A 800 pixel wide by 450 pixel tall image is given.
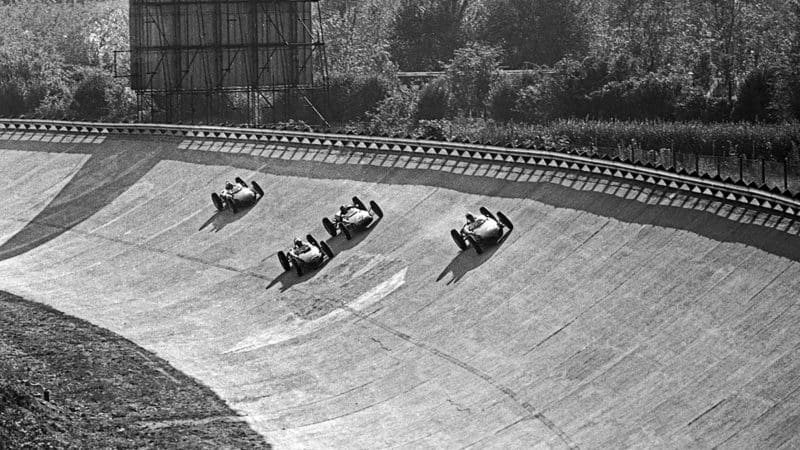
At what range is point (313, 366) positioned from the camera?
4984cm

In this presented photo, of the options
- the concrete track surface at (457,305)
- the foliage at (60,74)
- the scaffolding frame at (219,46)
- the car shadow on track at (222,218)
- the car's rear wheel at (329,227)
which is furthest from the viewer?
the foliage at (60,74)

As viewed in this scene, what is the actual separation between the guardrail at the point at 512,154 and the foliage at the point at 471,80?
34.5 meters

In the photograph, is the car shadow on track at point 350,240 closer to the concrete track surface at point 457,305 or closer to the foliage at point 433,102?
the concrete track surface at point 457,305

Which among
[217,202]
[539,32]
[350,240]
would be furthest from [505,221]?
[539,32]

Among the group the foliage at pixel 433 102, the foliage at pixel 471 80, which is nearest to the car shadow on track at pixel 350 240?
the foliage at pixel 471 80

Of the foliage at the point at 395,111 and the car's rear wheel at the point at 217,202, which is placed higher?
the car's rear wheel at the point at 217,202

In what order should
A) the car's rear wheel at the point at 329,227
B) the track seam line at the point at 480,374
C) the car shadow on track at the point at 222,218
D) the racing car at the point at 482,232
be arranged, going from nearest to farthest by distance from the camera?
the track seam line at the point at 480,374 → the racing car at the point at 482,232 → the car's rear wheel at the point at 329,227 → the car shadow on track at the point at 222,218

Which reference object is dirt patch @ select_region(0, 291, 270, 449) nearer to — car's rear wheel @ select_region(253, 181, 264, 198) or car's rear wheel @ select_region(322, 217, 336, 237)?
car's rear wheel @ select_region(322, 217, 336, 237)

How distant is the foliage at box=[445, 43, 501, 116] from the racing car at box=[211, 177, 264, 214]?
49.6 meters

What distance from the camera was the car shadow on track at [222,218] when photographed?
232 feet

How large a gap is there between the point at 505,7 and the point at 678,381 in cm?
12485

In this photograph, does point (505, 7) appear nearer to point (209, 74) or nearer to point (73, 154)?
point (209, 74)

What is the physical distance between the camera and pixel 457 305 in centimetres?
5028

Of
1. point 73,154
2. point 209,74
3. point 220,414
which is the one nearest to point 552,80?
point 209,74
